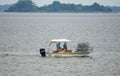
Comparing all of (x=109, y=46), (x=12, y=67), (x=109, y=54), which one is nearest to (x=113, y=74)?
(x=12, y=67)

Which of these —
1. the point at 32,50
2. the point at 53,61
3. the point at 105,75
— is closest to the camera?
the point at 105,75

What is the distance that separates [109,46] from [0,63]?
841 inches

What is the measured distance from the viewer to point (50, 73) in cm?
4503

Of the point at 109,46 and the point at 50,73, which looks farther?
the point at 109,46

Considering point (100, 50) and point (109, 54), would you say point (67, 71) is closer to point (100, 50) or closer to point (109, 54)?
point (109, 54)

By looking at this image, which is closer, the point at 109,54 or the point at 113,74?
the point at 113,74

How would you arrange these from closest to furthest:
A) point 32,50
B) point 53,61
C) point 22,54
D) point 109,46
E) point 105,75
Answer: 1. point 105,75
2. point 53,61
3. point 22,54
4. point 32,50
5. point 109,46

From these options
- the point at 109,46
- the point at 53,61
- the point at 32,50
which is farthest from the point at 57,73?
the point at 109,46

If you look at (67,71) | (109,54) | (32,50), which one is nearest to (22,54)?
(32,50)

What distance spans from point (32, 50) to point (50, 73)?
19.2m

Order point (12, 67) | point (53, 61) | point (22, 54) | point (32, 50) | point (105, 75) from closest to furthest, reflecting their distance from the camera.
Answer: point (105, 75), point (12, 67), point (53, 61), point (22, 54), point (32, 50)

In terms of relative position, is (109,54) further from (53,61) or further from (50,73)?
(50,73)

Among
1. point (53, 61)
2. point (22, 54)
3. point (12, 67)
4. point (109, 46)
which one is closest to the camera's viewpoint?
point (12, 67)

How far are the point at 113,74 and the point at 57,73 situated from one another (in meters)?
4.25
